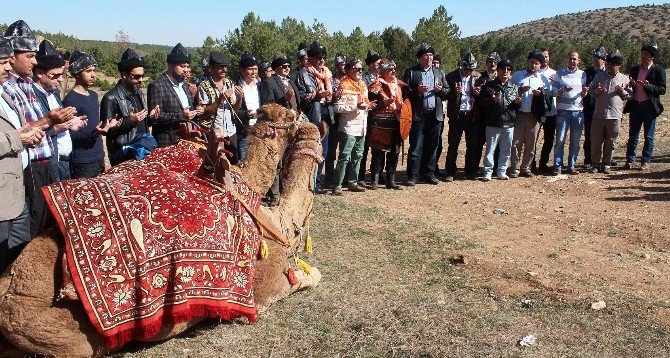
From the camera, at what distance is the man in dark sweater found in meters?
6.26

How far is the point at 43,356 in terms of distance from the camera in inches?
157

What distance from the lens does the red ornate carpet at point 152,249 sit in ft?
12.9

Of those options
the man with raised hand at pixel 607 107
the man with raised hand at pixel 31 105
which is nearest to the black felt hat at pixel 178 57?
the man with raised hand at pixel 31 105

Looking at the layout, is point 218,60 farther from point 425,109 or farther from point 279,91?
point 425,109

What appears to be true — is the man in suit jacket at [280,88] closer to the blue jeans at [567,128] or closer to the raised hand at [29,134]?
the raised hand at [29,134]

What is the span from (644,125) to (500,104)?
9.73 feet

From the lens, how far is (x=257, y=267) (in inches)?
194

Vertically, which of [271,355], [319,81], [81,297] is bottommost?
[271,355]

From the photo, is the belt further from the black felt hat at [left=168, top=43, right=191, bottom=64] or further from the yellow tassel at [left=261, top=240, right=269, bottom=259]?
the black felt hat at [left=168, top=43, right=191, bottom=64]

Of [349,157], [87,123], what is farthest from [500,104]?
[87,123]

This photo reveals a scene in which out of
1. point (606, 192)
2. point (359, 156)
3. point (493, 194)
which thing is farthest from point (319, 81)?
point (606, 192)

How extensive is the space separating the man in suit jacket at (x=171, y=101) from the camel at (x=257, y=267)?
63.4 inches

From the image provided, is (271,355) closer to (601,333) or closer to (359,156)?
(601,333)

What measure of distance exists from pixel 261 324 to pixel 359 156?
5.28 m
